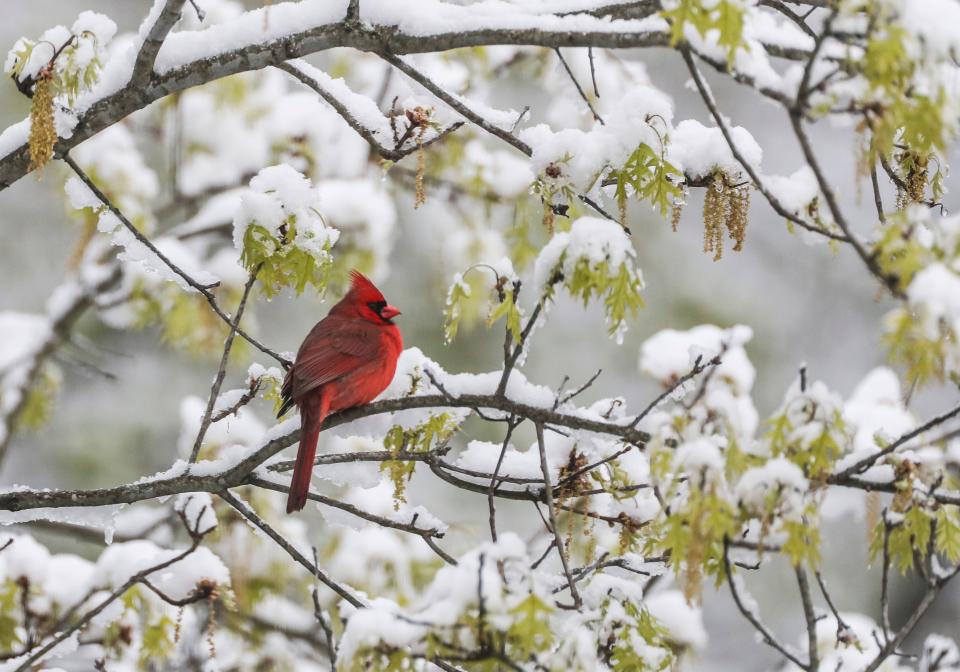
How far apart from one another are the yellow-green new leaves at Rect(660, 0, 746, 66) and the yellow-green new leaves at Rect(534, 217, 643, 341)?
1.35 feet

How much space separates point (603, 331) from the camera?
11469 millimetres

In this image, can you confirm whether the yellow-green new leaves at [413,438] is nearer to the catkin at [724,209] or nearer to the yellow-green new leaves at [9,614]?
the catkin at [724,209]

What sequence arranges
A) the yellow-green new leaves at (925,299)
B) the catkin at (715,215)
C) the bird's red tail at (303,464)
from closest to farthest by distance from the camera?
the yellow-green new leaves at (925,299) < the catkin at (715,215) < the bird's red tail at (303,464)

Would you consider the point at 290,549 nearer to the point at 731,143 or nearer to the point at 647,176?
the point at 647,176

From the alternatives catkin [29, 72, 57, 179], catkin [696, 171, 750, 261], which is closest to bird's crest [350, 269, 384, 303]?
catkin [29, 72, 57, 179]

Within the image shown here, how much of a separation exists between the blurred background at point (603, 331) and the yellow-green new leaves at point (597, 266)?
6.59 m

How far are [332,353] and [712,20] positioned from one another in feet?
6.66

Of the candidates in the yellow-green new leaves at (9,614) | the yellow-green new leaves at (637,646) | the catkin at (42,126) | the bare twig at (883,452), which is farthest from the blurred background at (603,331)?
the bare twig at (883,452)

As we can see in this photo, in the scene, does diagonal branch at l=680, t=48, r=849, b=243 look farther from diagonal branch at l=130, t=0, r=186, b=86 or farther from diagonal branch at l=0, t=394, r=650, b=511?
diagonal branch at l=130, t=0, r=186, b=86

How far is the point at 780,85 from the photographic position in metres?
2.21

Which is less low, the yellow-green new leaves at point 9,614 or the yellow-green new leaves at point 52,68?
the yellow-green new leaves at point 52,68

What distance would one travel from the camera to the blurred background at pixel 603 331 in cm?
971

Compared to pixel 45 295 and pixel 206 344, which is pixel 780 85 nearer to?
pixel 206 344

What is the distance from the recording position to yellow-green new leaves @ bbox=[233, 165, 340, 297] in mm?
2781
